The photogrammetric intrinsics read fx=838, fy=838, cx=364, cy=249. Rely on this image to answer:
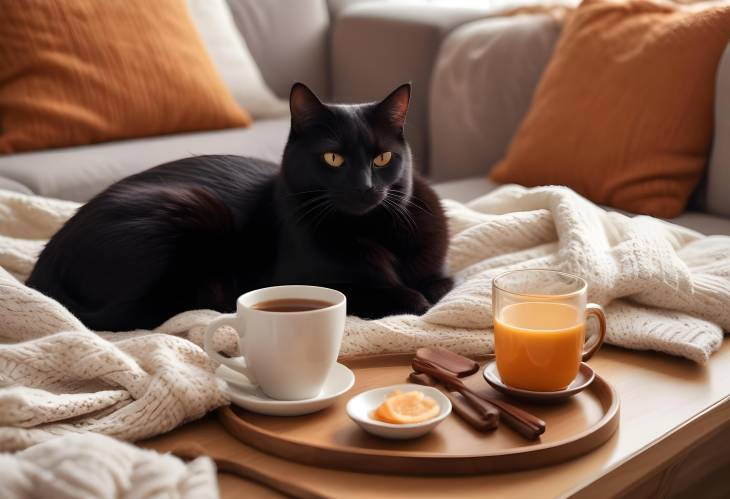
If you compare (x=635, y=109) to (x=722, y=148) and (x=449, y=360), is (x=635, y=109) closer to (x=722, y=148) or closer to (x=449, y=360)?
(x=722, y=148)

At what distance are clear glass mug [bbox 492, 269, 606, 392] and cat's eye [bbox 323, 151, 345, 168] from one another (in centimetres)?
37

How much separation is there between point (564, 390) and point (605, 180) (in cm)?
110

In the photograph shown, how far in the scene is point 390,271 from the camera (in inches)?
48.3

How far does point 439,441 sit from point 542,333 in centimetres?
16

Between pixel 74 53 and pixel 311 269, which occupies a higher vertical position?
pixel 74 53

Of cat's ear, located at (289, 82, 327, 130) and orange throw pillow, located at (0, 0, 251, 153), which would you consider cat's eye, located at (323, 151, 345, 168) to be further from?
orange throw pillow, located at (0, 0, 251, 153)

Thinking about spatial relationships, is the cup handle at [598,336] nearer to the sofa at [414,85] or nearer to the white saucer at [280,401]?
the white saucer at [280,401]

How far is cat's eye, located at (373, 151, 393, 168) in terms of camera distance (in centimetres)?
120

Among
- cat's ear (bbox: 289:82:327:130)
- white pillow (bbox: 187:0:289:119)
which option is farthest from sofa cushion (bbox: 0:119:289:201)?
cat's ear (bbox: 289:82:327:130)

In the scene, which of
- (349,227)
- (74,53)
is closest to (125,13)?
(74,53)

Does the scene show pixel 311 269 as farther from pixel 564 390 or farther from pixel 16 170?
pixel 16 170

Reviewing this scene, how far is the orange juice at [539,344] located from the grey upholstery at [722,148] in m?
1.07

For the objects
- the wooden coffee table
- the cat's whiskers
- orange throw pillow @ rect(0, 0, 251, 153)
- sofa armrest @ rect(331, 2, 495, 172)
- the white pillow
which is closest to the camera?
the wooden coffee table

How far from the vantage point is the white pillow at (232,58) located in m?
2.51
